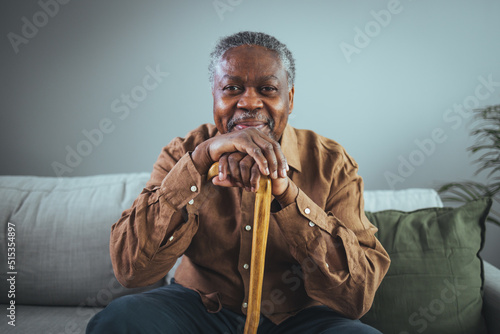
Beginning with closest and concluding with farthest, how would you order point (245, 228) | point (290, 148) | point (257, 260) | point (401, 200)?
1. point (257, 260)
2. point (245, 228)
3. point (290, 148)
4. point (401, 200)

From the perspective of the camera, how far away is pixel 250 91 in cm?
125

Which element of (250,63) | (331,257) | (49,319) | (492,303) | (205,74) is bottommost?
(49,319)

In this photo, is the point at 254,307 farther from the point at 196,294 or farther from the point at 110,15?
the point at 110,15

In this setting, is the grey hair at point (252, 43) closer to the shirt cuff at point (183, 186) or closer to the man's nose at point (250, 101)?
the man's nose at point (250, 101)

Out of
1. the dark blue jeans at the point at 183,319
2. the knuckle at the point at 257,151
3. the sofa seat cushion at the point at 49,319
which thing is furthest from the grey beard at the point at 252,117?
the sofa seat cushion at the point at 49,319

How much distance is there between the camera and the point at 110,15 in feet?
7.36

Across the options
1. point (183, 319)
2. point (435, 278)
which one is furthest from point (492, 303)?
point (183, 319)

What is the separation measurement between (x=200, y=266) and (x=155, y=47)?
52.9 inches

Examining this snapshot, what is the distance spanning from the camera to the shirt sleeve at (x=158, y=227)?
3.74 ft

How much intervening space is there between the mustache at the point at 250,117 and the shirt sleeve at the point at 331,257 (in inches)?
9.8

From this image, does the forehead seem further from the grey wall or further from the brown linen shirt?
the grey wall

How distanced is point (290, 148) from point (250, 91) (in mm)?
253

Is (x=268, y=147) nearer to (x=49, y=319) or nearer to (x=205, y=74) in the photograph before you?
(x=49, y=319)

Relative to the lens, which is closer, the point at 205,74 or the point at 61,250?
the point at 61,250
